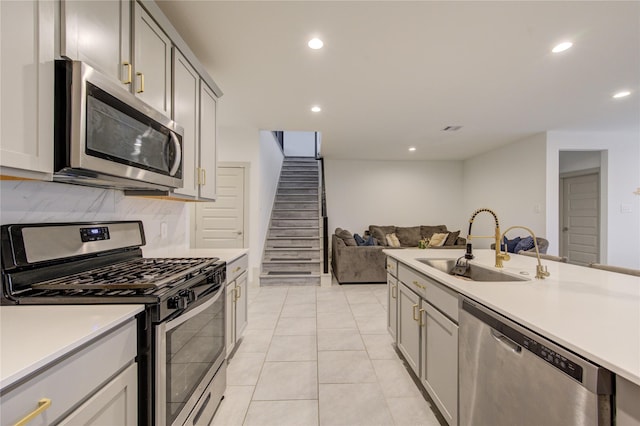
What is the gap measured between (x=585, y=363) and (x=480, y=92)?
10.1 feet

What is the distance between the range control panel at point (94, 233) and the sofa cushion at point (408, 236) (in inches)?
235

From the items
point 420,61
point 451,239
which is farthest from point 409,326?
point 451,239

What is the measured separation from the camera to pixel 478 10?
1.80 meters

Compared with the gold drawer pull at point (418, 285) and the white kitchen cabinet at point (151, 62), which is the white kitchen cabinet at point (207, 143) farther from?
the gold drawer pull at point (418, 285)

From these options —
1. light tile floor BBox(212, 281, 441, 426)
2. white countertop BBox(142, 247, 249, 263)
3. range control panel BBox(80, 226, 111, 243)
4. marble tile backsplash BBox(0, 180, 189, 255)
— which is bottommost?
light tile floor BBox(212, 281, 441, 426)

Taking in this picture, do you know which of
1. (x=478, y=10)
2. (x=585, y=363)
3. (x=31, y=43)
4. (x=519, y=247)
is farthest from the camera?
(x=519, y=247)

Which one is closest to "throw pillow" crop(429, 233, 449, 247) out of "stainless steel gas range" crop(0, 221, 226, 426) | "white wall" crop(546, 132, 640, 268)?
"white wall" crop(546, 132, 640, 268)

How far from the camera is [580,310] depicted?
A: 3.37 ft

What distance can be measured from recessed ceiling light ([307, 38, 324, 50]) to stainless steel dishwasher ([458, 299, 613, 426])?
6.80 ft

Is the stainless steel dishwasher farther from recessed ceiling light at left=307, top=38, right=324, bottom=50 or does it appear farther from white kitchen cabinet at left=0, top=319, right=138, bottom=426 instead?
recessed ceiling light at left=307, top=38, right=324, bottom=50

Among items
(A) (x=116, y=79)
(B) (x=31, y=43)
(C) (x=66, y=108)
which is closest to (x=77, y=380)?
(C) (x=66, y=108)

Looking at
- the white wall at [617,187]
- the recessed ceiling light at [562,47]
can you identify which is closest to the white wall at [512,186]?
the white wall at [617,187]

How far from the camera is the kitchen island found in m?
0.70

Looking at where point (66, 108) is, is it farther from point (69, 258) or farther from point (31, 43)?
point (69, 258)
